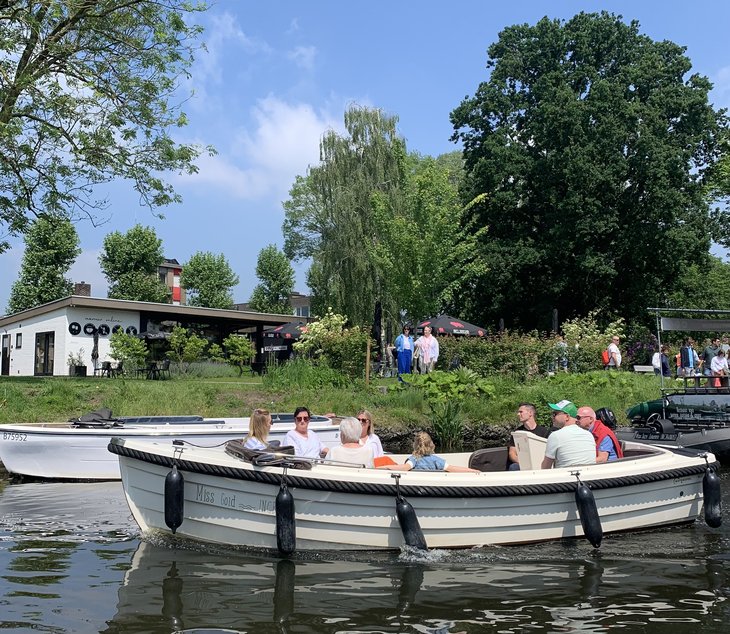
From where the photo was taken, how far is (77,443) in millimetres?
13469

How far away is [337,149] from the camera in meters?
39.9

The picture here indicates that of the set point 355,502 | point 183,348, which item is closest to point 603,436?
point 355,502

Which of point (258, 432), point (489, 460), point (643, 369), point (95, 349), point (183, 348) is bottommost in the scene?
point (489, 460)

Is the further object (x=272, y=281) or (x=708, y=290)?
(x=272, y=281)

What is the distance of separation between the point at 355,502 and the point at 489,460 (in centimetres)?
290

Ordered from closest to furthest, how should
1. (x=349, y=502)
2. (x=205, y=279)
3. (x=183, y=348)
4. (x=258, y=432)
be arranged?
(x=349, y=502) → (x=258, y=432) → (x=183, y=348) → (x=205, y=279)

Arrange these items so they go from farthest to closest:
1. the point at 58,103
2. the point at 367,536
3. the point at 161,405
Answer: the point at 58,103 → the point at 161,405 → the point at 367,536

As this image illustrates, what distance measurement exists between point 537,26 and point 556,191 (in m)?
8.49

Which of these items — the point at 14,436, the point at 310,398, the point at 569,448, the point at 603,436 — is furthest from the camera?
the point at 310,398

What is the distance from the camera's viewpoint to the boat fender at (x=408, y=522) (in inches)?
320

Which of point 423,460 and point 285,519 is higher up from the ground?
point 423,460

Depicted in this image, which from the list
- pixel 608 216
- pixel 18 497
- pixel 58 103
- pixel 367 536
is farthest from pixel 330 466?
pixel 608 216

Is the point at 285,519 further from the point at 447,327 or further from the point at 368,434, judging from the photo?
the point at 447,327

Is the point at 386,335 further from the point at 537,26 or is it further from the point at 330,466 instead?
the point at 330,466
